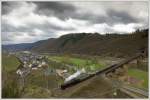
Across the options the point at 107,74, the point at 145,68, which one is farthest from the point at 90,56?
the point at 145,68

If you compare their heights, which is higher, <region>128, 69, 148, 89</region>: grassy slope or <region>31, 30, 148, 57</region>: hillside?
<region>31, 30, 148, 57</region>: hillside

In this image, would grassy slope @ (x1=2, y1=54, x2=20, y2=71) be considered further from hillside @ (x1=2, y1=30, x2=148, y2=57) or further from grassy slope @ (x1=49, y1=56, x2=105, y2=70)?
grassy slope @ (x1=49, y1=56, x2=105, y2=70)

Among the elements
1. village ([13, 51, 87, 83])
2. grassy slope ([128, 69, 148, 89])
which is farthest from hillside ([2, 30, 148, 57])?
grassy slope ([128, 69, 148, 89])

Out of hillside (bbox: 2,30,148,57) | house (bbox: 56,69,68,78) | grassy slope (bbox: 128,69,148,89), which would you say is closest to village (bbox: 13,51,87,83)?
house (bbox: 56,69,68,78)

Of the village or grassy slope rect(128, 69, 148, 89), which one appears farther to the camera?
the village

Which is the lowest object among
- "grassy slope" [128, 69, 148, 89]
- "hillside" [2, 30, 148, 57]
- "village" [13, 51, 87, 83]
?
"grassy slope" [128, 69, 148, 89]

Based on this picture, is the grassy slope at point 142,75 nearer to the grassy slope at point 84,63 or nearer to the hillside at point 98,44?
the hillside at point 98,44

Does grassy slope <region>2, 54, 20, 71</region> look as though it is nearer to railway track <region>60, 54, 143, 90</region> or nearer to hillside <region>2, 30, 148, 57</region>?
hillside <region>2, 30, 148, 57</region>

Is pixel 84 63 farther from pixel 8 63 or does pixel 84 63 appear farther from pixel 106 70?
pixel 8 63
